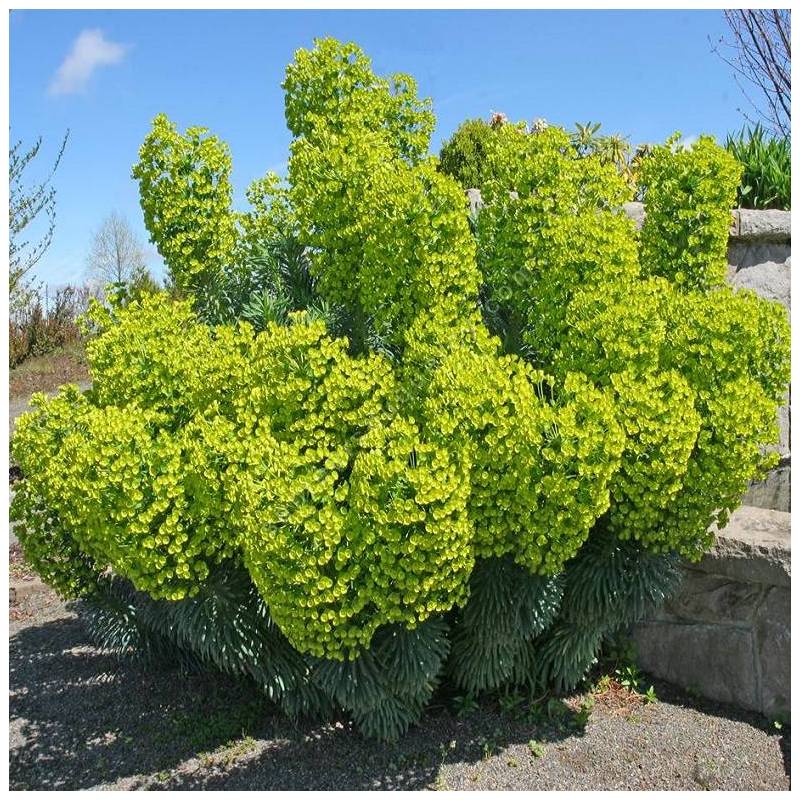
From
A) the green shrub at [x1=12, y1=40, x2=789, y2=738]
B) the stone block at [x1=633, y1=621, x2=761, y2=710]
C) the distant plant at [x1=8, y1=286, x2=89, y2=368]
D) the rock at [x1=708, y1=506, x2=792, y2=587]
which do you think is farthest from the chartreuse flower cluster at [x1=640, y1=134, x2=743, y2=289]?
the distant plant at [x1=8, y1=286, x2=89, y2=368]

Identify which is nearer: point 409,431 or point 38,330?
point 409,431

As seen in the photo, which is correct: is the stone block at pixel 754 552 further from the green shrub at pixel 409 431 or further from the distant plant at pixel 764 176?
the distant plant at pixel 764 176

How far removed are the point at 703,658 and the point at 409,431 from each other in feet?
9.48

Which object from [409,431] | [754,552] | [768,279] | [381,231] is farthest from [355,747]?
[768,279]

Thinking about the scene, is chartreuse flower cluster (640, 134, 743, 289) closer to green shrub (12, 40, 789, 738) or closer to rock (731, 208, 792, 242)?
green shrub (12, 40, 789, 738)

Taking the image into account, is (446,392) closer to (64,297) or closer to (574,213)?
(574,213)

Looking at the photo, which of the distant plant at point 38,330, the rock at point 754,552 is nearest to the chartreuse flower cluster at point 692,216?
the rock at point 754,552

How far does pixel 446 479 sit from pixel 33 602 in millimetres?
5129

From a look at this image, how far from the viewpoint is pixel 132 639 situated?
560 cm

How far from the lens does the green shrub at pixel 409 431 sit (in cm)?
395

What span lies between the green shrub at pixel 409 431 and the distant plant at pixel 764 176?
2.42 m

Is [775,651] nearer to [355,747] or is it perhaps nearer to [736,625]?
[736,625]

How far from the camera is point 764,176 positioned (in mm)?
7859

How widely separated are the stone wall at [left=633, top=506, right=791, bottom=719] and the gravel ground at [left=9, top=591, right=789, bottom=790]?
0.16 meters
